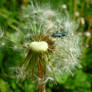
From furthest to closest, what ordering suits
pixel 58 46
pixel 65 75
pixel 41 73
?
1. pixel 65 75
2. pixel 58 46
3. pixel 41 73

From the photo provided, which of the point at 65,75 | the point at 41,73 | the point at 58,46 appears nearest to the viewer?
the point at 41,73

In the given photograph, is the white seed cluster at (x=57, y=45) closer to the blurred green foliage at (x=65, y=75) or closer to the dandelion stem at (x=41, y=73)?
the dandelion stem at (x=41, y=73)

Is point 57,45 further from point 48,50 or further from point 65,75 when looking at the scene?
point 65,75

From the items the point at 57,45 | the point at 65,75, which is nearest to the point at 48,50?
the point at 57,45

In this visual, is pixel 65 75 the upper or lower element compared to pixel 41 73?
lower

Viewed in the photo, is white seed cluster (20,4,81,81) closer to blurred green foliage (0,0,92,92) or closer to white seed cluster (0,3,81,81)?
white seed cluster (0,3,81,81)

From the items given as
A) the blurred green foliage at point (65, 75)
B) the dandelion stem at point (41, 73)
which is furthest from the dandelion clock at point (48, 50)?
the blurred green foliage at point (65, 75)

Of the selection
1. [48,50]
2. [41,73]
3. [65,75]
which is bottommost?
[65,75]

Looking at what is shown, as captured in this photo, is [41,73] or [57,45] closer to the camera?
[41,73]

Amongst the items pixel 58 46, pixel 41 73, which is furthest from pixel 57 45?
pixel 41 73

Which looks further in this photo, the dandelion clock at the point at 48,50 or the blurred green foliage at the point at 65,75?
the blurred green foliage at the point at 65,75
